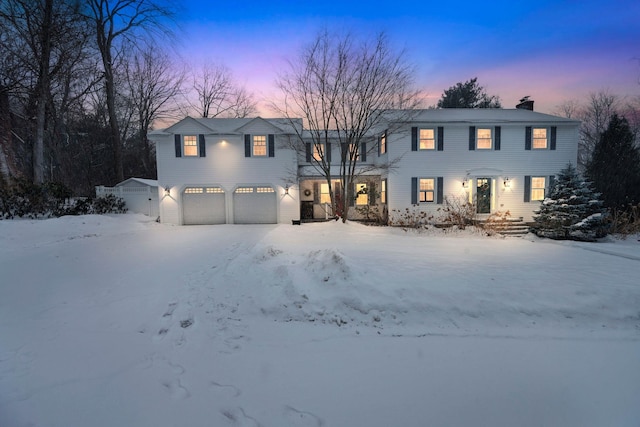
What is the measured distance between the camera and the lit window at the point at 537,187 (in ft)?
49.6

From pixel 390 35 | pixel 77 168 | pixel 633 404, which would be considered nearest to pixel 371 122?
pixel 390 35

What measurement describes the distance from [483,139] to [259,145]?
11809 mm

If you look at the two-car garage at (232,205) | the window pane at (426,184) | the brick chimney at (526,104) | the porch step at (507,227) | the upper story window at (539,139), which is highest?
the brick chimney at (526,104)

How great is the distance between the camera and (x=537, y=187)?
15141 mm

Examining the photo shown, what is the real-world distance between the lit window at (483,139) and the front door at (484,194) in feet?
5.57

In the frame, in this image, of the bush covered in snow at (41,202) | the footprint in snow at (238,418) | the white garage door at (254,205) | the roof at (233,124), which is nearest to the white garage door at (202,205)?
the white garage door at (254,205)

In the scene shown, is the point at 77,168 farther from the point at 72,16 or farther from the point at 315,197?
the point at 315,197

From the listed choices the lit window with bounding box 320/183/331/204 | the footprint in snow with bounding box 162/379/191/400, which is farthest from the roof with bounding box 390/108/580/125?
the footprint in snow with bounding box 162/379/191/400

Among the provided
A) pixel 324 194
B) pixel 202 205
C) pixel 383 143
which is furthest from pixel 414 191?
pixel 202 205

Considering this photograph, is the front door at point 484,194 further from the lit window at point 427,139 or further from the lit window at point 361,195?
the lit window at point 361,195

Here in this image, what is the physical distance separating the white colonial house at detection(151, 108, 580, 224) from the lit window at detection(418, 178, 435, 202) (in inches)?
2.0

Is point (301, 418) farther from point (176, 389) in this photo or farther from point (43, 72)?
point (43, 72)

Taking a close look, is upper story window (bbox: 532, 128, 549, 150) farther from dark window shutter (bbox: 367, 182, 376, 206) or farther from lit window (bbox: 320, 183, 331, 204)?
lit window (bbox: 320, 183, 331, 204)

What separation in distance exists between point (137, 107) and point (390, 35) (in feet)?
73.4
